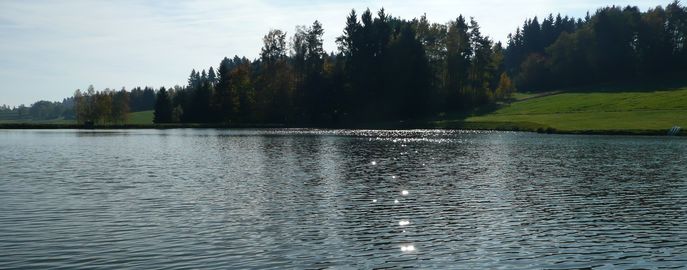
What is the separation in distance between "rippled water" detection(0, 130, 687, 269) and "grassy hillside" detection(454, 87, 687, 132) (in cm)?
6057

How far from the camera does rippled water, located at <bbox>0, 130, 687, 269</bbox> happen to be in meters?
23.9

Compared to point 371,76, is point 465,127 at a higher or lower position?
lower

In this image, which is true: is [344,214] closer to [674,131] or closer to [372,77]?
[674,131]

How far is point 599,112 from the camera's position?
5699 inches

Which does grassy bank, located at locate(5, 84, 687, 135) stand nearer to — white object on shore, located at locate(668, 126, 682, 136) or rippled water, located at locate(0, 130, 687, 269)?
white object on shore, located at locate(668, 126, 682, 136)

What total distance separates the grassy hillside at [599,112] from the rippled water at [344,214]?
6057 cm

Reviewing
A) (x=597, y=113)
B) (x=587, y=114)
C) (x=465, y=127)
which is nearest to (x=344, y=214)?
(x=465, y=127)

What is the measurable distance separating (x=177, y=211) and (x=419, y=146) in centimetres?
5865

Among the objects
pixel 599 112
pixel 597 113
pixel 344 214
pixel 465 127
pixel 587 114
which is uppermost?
pixel 599 112

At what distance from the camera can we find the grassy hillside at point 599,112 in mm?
119688

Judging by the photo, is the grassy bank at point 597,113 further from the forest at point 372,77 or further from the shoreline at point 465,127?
the forest at point 372,77

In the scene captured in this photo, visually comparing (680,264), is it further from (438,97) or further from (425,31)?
(425,31)

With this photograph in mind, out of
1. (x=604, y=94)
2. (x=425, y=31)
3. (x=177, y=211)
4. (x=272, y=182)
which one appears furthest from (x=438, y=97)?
(x=177, y=211)

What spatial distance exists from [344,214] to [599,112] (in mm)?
127300
